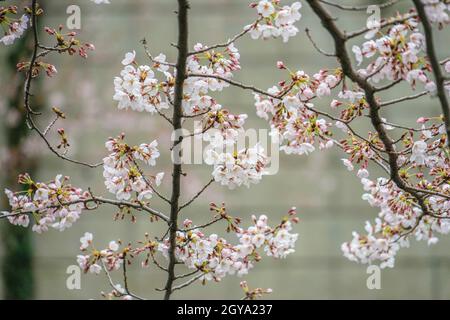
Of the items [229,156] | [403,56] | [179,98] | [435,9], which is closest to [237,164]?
[229,156]

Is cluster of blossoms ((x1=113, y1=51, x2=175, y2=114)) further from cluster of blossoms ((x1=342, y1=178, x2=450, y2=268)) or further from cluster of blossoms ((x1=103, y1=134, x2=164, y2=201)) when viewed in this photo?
cluster of blossoms ((x1=342, y1=178, x2=450, y2=268))

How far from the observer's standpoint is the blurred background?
4410 mm

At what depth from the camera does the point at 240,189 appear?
4402mm

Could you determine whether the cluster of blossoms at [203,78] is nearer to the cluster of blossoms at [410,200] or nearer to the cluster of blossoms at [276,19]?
the cluster of blossoms at [276,19]

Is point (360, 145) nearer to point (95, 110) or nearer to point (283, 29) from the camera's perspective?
point (283, 29)

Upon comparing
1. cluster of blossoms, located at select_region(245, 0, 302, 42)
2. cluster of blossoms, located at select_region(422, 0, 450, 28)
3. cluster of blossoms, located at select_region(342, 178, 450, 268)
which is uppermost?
cluster of blossoms, located at select_region(245, 0, 302, 42)

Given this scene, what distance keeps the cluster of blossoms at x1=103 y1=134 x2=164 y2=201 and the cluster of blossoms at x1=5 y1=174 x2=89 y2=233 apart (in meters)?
0.12

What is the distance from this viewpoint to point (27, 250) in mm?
4379

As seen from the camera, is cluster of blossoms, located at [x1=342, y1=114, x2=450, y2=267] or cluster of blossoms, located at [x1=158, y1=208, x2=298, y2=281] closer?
cluster of blossoms, located at [x1=342, y1=114, x2=450, y2=267]

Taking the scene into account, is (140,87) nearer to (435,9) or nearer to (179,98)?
(179,98)

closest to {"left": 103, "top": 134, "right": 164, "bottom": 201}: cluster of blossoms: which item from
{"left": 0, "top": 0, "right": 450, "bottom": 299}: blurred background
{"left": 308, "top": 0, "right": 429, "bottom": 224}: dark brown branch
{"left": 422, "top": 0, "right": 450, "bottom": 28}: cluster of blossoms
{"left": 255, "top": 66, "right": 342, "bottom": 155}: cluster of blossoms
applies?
{"left": 255, "top": 66, "right": 342, "bottom": 155}: cluster of blossoms

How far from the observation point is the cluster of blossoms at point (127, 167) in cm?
198

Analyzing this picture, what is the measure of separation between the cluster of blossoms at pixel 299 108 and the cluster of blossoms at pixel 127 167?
0.39 metres

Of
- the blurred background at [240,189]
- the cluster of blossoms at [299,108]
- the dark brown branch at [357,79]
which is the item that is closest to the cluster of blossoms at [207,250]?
the cluster of blossoms at [299,108]
